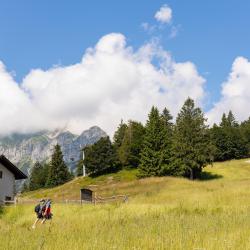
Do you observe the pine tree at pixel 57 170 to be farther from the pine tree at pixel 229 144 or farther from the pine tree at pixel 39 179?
the pine tree at pixel 229 144

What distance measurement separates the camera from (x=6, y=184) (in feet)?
175

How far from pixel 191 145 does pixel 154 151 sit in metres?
6.47

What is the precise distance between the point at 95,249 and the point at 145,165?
6190cm

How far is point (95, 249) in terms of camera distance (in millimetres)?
10031

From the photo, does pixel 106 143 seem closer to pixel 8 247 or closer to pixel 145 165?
pixel 145 165

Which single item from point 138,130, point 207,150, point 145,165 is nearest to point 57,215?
point 145,165

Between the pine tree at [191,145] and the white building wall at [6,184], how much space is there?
86.9ft

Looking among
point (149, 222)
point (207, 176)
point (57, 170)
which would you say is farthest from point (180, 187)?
point (57, 170)

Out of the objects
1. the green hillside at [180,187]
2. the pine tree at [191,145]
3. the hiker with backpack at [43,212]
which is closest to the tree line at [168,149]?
the pine tree at [191,145]

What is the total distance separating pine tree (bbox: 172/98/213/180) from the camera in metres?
Result: 71.4

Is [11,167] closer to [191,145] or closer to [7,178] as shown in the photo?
[7,178]

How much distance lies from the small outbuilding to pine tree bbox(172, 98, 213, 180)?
26.3m

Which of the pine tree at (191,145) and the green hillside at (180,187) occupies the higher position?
the pine tree at (191,145)

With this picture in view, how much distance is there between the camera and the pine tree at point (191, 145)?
71438 millimetres
